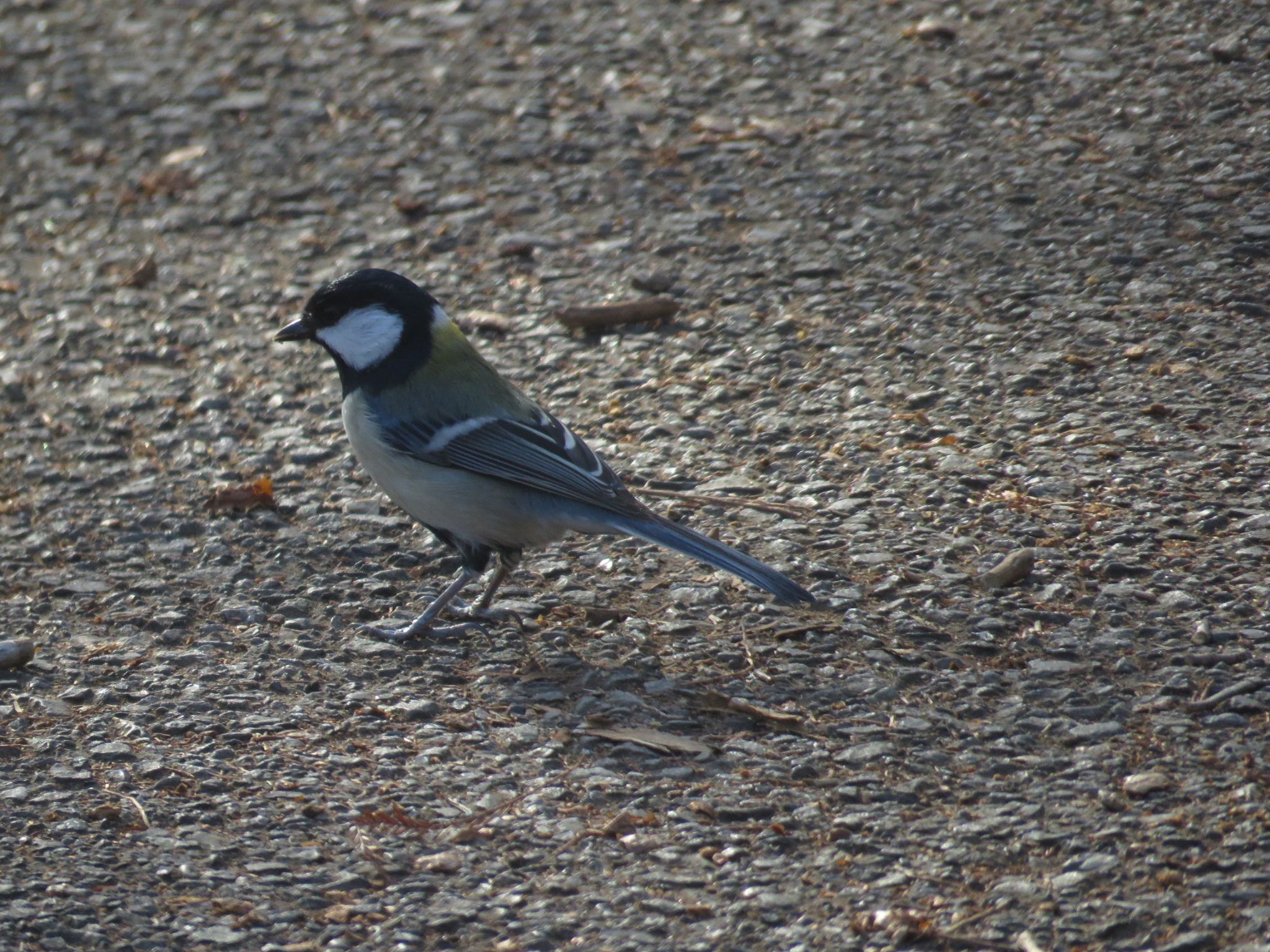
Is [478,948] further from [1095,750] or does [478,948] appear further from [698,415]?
[698,415]

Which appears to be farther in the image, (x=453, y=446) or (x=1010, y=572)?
(x=453, y=446)

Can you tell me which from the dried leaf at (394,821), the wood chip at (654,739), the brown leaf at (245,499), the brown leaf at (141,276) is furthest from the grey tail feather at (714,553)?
the brown leaf at (141,276)

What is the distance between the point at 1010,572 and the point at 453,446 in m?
1.71

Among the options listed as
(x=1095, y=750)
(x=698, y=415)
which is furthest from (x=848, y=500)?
(x=1095, y=750)

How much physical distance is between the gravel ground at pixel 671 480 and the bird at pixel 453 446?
0.29 metres

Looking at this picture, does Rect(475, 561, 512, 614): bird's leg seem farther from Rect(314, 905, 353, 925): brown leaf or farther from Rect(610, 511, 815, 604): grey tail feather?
Rect(314, 905, 353, 925): brown leaf

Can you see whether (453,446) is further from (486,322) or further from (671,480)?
(486,322)

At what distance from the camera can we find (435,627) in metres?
4.41

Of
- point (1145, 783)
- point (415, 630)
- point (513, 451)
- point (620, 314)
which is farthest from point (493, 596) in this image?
point (1145, 783)

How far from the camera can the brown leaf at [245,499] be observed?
4.99 m

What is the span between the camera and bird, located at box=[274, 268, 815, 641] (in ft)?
14.0

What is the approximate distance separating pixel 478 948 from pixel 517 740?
2.60 feet

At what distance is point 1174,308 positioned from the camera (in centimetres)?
522

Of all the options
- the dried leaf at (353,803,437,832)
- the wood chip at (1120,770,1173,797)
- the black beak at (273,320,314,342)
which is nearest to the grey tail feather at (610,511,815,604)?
the wood chip at (1120,770,1173,797)
